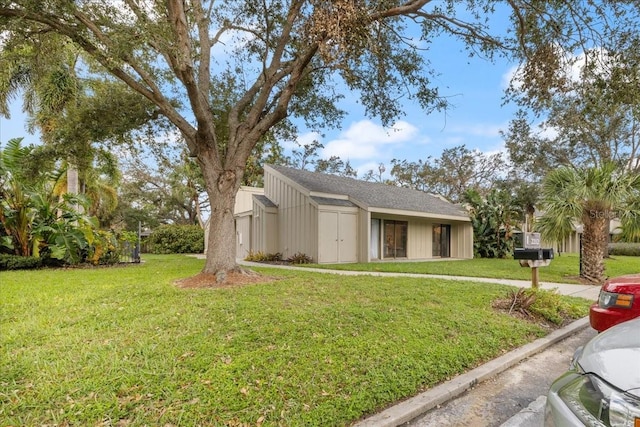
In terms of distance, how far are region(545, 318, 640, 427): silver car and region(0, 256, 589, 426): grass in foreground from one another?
165 cm

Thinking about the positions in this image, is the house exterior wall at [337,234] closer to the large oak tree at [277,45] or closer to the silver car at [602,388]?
the large oak tree at [277,45]

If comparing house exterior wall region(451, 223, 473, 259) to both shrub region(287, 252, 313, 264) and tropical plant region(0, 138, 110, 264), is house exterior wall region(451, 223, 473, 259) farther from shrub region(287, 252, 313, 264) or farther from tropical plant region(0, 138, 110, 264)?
tropical plant region(0, 138, 110, 264)

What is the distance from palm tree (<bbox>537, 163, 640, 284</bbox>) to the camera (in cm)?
985

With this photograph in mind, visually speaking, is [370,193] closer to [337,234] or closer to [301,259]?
[337,234]

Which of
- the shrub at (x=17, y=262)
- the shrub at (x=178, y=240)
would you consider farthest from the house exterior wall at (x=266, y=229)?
the shrub at (x=178, y=240)

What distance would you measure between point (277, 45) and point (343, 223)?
25.3ft

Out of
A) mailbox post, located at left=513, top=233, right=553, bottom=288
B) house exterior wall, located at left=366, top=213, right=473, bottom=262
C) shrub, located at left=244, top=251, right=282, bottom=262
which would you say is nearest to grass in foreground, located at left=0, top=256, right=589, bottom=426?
mailbox post, located at left=513, top=233, right=553, bottom=288

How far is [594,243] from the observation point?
408 inches

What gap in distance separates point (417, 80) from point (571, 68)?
3546mm

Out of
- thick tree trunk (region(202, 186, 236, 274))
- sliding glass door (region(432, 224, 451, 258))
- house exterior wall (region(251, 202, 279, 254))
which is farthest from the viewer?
sliding glass door (region(432, 224, 451, 258))

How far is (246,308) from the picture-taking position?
5.27m

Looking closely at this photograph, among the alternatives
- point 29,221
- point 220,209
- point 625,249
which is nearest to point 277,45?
point 220,209

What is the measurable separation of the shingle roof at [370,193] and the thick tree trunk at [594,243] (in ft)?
23.6

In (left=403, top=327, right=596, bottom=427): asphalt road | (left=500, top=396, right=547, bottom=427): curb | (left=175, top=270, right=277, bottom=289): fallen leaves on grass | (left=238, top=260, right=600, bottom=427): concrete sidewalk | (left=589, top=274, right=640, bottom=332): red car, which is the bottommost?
(left=403, top=327, right=596, bottom=427): asphalt road
